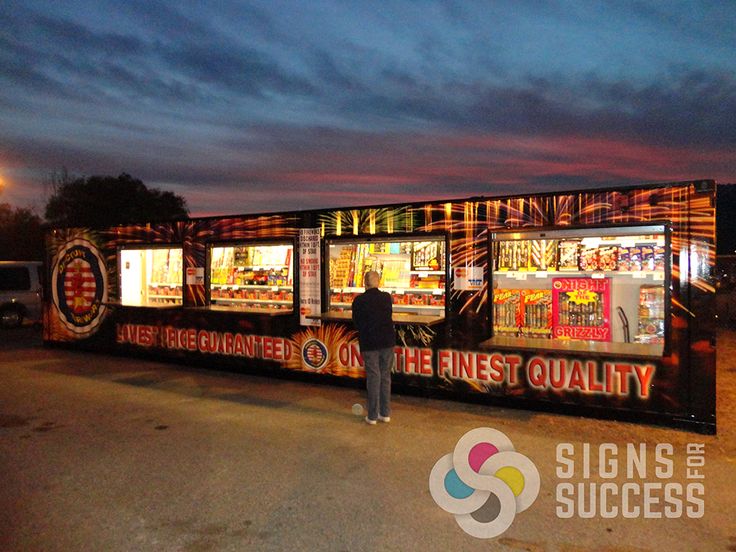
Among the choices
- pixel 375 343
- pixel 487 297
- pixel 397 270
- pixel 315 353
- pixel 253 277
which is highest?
pixel 397 270

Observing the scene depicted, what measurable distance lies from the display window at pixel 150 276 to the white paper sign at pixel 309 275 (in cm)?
355

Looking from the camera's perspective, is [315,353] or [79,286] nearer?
[315,353]


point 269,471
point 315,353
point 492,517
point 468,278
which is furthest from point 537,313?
point 269,471

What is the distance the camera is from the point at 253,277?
33.6 ft

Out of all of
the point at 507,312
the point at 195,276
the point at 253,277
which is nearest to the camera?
the point at 507,312

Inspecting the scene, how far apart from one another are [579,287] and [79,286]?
34.1 feet

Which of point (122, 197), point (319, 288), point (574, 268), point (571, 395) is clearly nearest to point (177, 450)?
point (319, 288)

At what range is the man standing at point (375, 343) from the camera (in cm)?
676

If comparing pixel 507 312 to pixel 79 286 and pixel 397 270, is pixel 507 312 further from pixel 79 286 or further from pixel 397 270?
pixel 79 286

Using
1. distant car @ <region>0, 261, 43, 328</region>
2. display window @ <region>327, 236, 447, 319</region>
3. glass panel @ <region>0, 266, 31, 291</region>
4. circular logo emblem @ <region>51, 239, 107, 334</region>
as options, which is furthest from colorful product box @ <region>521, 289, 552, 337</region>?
glass panel @ <region>0, 266, 31, 291</region>

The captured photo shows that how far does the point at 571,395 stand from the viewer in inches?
279
